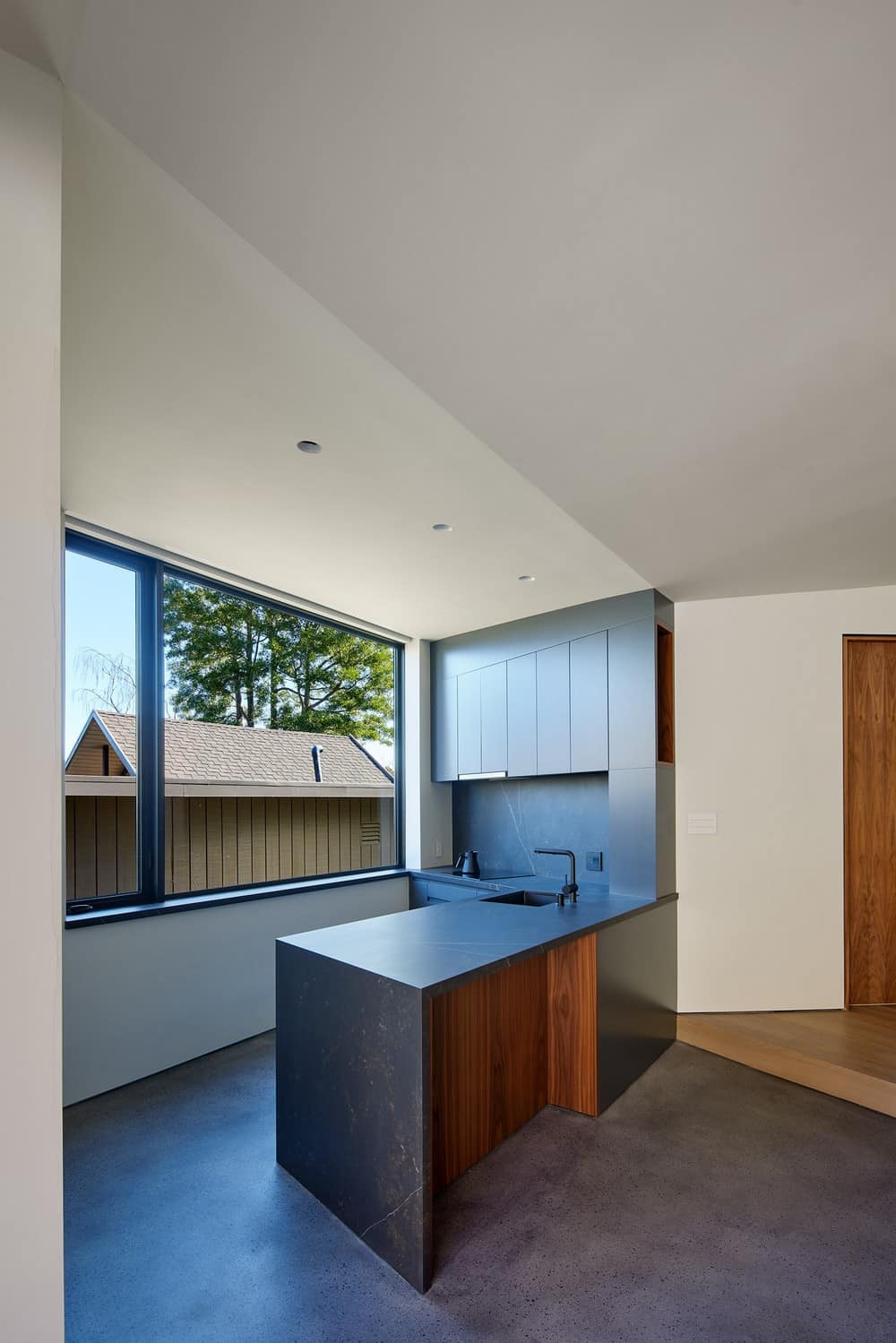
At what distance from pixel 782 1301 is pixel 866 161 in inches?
99.9

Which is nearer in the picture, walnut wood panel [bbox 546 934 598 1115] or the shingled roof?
walnut wood panel [bbox 546 934 598 1115]

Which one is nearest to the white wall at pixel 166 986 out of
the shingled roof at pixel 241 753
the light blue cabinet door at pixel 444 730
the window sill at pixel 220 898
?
the window sill at pixel 220 898

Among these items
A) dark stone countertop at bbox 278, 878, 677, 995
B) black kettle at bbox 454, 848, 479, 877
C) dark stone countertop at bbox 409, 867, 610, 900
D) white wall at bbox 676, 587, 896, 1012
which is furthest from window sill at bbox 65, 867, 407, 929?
white wall at bbox 676, 587, 896, 1012

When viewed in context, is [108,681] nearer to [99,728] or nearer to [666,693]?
[99,728]

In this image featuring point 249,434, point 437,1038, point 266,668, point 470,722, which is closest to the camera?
point 249,434

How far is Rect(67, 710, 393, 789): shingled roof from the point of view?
10.5ft

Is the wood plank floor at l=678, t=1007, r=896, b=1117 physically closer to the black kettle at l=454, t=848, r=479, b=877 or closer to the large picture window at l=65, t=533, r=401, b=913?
the black kettle at l=454, t=848, r=479, b=877

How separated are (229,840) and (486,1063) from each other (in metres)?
1.78

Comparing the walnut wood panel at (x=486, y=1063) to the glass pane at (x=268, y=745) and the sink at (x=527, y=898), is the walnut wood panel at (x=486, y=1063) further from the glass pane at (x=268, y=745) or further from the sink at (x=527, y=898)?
the glass pane at (x=268, y=745)

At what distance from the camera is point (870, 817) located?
11.9 feet

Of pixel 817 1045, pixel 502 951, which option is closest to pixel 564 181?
pixel 502 951

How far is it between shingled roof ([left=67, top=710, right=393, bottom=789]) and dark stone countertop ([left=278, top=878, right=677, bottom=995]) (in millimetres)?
1278

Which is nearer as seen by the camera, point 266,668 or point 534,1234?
point 534,1234

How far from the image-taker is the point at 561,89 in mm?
1039
